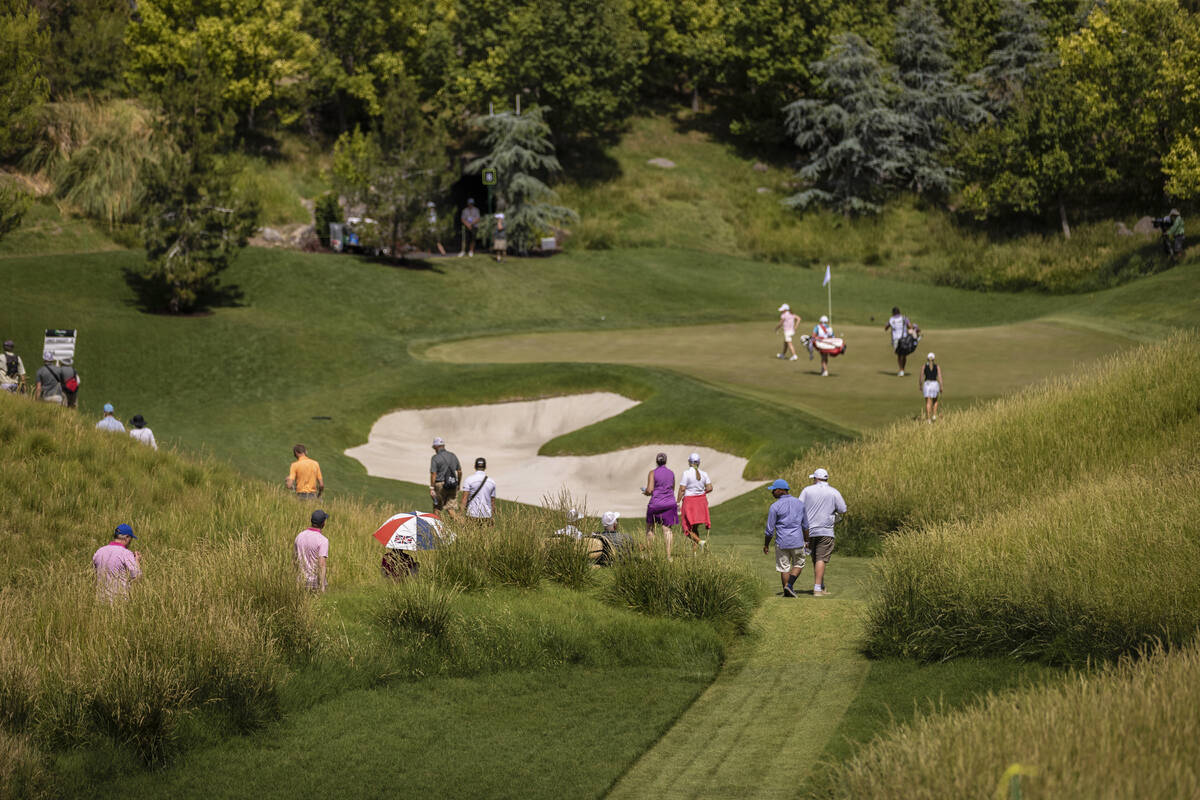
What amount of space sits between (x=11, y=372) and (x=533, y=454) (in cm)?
1282

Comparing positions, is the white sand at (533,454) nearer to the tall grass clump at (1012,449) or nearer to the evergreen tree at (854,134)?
the tall grass clump at (1012,449)

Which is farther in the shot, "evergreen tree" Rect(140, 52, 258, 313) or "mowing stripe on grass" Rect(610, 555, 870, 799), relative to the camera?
"evergreen tree" Rect(140, 52, 258, 313)

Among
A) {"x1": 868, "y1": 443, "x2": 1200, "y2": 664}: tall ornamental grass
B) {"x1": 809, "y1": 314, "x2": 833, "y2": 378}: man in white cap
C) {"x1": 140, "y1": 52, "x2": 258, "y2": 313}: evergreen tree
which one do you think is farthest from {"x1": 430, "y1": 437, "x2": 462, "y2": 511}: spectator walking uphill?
{"x1": 140, "y1": 52, "x2": 258, "y2": 313}: evergreen tree

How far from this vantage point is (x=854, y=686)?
14.0m

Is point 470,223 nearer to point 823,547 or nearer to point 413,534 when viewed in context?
point 823,547

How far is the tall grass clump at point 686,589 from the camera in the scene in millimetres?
16516

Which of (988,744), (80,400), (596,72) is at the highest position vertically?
(596,72)

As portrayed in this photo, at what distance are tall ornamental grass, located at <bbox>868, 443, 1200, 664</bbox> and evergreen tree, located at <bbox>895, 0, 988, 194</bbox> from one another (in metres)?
57.1

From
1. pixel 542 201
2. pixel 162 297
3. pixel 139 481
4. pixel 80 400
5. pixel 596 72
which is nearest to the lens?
pixel 139 481

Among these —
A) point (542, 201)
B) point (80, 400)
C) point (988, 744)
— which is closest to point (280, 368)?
point (80, 400)

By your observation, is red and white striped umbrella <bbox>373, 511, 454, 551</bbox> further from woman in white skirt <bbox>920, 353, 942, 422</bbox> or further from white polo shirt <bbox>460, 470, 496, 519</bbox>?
woman in white skirt <bbox>920, 353, 942, 422</bbox>

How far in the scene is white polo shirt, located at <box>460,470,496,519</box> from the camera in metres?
21.2

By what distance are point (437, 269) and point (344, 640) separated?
4137 centimetres

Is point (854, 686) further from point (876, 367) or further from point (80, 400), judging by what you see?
point (80, 400)
